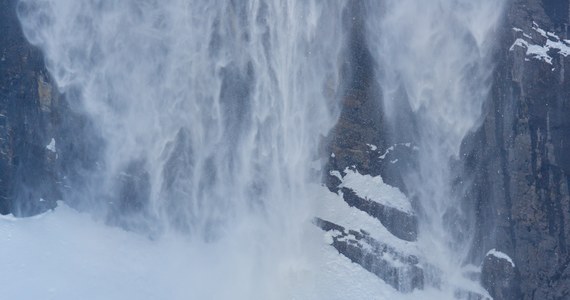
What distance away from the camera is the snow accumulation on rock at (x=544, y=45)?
17734mm

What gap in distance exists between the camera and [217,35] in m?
21.0

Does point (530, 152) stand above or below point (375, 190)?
above

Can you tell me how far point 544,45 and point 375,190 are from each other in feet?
23.1

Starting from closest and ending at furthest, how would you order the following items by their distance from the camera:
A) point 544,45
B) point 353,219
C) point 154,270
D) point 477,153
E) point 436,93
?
1. point 544,45
2. point 477,153
3. point 436,93
4. point 154,270
5. point 353,219

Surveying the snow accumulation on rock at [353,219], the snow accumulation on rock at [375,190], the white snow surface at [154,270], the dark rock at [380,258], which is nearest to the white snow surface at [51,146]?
the white snow surface at [154,270]

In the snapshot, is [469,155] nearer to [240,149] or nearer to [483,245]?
[483,245]

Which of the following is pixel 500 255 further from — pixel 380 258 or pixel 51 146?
pixel 51 146

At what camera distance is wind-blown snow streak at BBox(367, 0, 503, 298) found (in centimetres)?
1938

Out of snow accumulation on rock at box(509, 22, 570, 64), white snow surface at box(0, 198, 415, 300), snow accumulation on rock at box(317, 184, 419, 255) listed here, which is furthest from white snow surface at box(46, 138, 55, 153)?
snow accumulation on rock at box(509, 22, 570, 64)

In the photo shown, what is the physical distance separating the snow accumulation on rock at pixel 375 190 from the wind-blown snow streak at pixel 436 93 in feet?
1.42

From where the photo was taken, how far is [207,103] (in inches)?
851

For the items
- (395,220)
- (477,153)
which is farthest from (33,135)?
(477,153)

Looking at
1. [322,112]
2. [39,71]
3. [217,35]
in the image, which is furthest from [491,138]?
[39,71]

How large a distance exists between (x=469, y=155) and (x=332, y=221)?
5.11 metres
